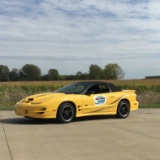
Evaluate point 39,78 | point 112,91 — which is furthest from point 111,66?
point 112,91

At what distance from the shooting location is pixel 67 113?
38.3 feet

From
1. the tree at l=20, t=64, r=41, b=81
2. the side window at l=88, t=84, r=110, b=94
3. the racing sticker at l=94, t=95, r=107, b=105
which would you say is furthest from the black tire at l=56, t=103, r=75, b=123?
the tree at l=20, t=64, r=41, b=81

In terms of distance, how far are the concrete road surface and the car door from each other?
49 centimetres

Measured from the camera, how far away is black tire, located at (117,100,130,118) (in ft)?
43.3

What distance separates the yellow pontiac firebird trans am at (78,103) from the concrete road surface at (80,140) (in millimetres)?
352

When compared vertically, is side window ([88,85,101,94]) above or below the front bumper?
above

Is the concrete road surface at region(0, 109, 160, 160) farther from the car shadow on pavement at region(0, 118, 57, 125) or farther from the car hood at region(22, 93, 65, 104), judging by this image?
the car hood at region(22, 93, 65, 104)

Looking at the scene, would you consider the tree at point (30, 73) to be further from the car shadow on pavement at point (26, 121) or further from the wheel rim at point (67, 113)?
the wheel rim at point (67, 113)

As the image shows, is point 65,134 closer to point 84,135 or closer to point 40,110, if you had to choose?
point 84,135

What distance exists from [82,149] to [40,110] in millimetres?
4074

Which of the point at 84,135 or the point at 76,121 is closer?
the point at 84,135

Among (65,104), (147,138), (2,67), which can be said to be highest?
(2,67)

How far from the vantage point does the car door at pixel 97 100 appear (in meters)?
12.3

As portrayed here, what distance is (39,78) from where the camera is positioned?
91562 mm
